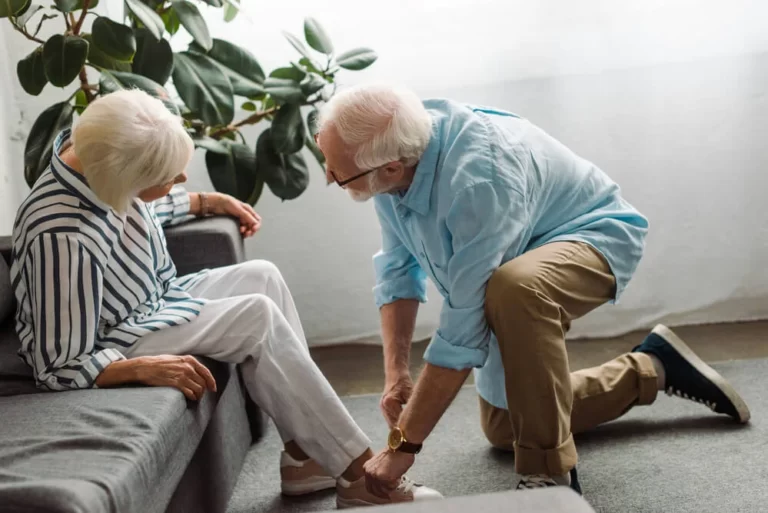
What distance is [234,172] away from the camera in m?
2.42

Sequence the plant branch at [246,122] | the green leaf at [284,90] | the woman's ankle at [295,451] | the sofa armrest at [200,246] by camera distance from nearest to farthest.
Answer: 1. the woman's ankle at [295,451]
2. the sofa armrest at [200,246]
3. the green leaf at [284,90]
4. the plant branch at [246,122]

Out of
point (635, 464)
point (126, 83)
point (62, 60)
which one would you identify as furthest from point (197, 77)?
point (635, 464)

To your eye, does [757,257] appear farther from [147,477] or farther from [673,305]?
[147,477]

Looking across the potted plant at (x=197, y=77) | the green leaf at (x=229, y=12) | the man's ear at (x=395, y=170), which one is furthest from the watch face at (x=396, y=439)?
the green leaf at (x=229, y=12)

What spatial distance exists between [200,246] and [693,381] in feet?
3.84

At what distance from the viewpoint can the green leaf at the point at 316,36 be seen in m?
2.40

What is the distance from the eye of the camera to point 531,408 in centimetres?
162

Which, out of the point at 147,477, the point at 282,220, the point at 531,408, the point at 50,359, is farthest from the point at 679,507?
the point at 282,220

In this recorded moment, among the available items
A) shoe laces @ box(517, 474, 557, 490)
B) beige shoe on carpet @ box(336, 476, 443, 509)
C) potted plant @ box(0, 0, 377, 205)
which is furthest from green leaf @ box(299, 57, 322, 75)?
shoe laces @ box(517, 474, 557, 490)

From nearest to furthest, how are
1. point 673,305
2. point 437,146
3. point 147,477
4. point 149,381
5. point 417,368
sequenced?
point 147,477, point 149,381, point 437,146, point 417,368, point 673,305

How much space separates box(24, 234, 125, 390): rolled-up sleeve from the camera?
156 centimetres

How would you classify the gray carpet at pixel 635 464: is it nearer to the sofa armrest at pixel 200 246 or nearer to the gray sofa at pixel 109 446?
the gray sofa at pixel 109 446

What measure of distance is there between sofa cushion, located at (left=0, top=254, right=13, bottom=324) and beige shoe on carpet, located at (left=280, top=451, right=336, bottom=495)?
65 cm

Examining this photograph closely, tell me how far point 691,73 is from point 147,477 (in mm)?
2091
